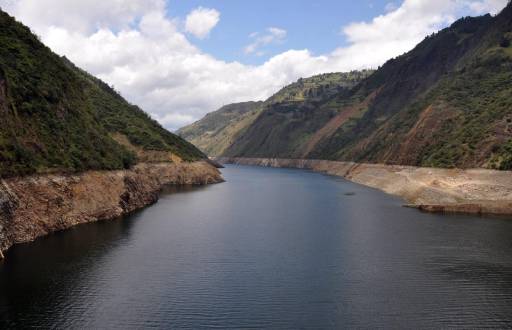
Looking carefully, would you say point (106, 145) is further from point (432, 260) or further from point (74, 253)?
point (432, 260)

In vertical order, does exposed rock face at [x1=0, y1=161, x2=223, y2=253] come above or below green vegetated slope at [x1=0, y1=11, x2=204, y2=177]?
below

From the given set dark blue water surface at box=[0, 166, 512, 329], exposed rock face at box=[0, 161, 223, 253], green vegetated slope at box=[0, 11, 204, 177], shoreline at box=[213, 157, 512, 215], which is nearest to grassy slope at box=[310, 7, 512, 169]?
shoreline at box=[213, 157, 512, 215]

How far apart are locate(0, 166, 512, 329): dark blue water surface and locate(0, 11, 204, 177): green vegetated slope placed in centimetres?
1178

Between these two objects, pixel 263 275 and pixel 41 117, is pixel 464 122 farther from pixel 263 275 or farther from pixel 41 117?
pixel 41 117

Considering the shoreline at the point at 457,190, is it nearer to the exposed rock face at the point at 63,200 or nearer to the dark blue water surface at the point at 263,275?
the dark blue water surface at the point at 263,275

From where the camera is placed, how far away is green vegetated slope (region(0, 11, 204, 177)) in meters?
65.2

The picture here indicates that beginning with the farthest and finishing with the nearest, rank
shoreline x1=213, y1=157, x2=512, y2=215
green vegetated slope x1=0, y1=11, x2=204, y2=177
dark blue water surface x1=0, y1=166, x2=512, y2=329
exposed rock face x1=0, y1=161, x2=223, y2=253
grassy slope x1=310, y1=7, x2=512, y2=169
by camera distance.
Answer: grassy slope x1=310, y1=7, x2=512, y2=169 → shoreline x1=213, y1=157, x2=512, y2=215 → green vegetated slope x1=0, y1=11, x2=204, y2=177 → exposed rock face x1=0, y1=161, x2=223, y2=253 → dark blue water surface x1=0, y1=166, x2=512, y2=329

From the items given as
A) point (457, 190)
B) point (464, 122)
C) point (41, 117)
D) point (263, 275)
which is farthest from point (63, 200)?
point (464, 122)

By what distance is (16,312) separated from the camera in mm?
36000

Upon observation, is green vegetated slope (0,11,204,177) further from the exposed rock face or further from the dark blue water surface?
the dark blue water surface

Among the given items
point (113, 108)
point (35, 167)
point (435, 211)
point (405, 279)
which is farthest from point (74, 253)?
point (113, 108)

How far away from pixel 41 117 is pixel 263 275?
51.0m

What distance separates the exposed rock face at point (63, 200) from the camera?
56.3 metres

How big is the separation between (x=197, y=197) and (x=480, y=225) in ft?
225
